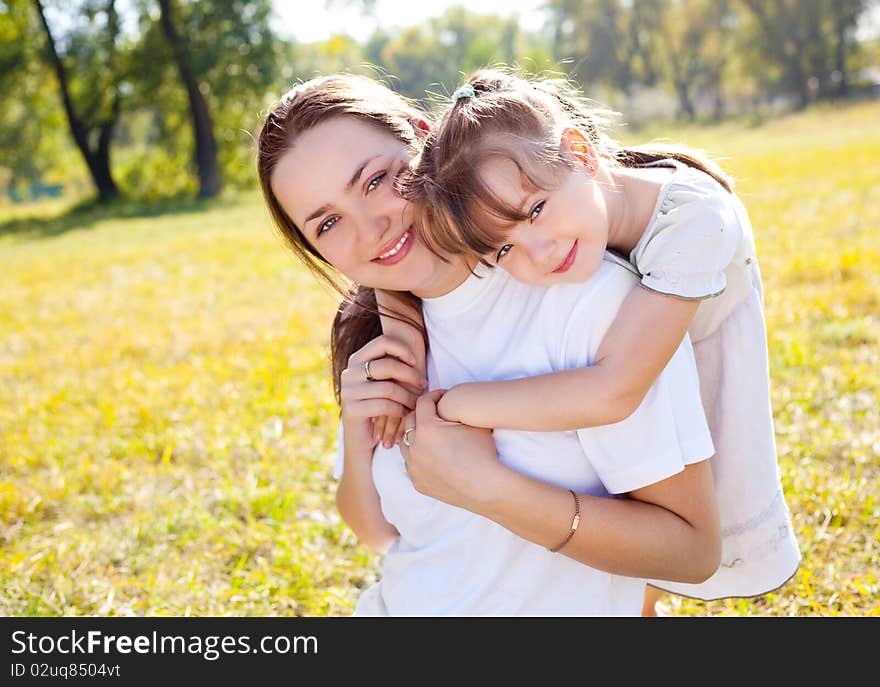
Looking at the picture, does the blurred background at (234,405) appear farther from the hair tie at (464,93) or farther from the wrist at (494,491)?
the wrist at (494,491)

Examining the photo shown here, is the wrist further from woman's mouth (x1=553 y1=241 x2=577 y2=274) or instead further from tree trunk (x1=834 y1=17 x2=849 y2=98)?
tree trunk (x1=834 y1=17 x2=849 y2=98)

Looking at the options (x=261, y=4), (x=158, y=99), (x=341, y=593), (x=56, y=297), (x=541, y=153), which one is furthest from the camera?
(x=158, y=99)

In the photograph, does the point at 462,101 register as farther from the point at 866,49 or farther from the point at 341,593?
the point at 866,49

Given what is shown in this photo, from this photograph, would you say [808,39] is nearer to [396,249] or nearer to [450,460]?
[396,249]

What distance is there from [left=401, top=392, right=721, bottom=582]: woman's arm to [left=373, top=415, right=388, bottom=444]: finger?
21 cm

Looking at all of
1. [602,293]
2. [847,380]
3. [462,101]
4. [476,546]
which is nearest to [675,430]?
[602,293]

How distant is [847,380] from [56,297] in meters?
7.71

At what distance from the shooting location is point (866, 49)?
2009 inches

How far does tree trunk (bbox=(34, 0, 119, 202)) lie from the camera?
22.2 meters

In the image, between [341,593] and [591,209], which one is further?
[341,593]

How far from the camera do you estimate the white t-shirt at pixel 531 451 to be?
5.45 feet

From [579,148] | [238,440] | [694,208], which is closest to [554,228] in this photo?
[579,148]

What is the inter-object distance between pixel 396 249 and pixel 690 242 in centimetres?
61
